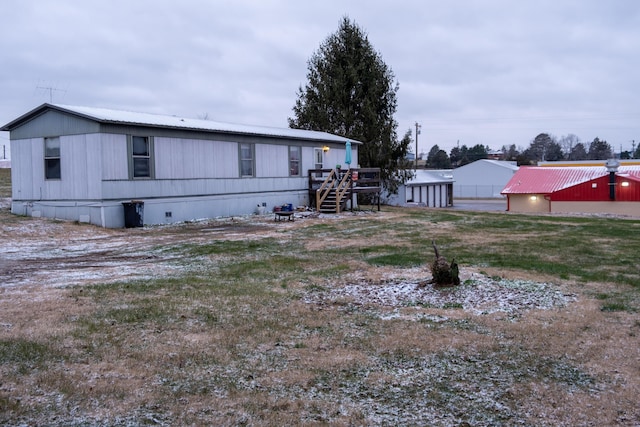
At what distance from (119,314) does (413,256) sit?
626 centimetres

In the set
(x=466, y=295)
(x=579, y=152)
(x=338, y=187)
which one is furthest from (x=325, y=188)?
(x=579, y=152)

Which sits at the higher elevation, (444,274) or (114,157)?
(114,157)

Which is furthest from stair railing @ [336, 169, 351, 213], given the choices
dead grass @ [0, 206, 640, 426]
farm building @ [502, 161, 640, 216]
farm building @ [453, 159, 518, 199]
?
farm building @ [453, 159, 518, 199]

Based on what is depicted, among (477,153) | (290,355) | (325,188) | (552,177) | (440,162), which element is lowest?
(290,355)

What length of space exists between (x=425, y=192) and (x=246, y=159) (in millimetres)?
30134

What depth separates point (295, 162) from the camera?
2411 cm

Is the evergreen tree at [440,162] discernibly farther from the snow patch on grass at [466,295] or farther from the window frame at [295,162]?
the snow patch on grass at [466,295]

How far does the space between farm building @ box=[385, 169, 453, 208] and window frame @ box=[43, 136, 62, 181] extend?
2648 centimetres

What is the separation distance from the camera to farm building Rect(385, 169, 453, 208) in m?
44.6

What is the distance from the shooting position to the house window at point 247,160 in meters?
21.2

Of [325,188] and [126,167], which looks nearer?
[126,167]

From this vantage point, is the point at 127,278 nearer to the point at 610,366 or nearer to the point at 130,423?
the point at 130,423

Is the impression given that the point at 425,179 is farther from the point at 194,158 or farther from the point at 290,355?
the point at 290,355

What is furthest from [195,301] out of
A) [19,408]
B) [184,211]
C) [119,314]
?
[184,211]
